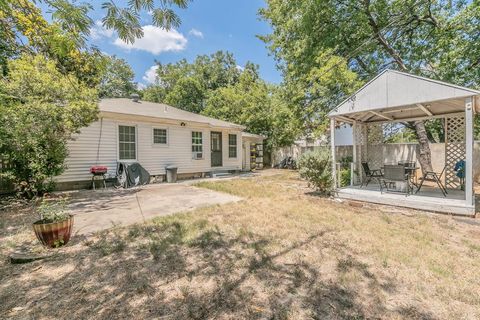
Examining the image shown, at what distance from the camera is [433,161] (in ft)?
32.8

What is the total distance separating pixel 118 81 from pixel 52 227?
86.1 ft

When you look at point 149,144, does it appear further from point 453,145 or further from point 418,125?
point 418,125

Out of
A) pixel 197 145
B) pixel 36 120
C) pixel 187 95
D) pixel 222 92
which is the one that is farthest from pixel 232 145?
pixel 187 95

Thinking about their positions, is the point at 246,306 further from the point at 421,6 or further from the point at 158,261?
the point at 421,6

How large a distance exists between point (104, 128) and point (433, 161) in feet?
45.8

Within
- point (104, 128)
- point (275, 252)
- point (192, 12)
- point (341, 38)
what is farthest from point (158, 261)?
point (341, 38)

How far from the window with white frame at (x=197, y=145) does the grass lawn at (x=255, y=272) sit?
274 inches

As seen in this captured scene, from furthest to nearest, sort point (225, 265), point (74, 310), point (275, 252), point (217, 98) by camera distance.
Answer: point (217, 98) < point (275, 252) < point (225, 265) < point (74, 310)

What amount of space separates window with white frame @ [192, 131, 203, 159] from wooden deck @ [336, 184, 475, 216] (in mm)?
7089

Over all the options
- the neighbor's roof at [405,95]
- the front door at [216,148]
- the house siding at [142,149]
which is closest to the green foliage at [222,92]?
the front door at [216,148]

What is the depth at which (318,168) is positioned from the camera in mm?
6918

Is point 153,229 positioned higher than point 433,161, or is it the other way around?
point 433,161

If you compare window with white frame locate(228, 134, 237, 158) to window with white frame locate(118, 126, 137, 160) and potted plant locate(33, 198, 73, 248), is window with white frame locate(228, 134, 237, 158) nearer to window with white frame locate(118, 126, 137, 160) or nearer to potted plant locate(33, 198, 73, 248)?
window with white frame locate(118, 126, 137, 160)

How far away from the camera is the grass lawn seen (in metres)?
2.13
